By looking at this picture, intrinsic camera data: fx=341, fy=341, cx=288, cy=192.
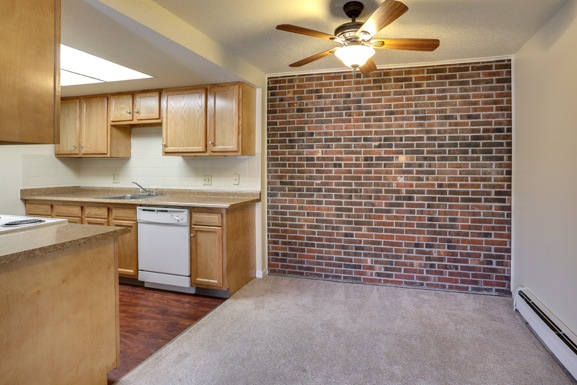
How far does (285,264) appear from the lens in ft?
12.0

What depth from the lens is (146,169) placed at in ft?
13.3

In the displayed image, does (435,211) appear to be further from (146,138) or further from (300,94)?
(146,138)

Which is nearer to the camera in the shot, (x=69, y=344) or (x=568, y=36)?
(x=69, y=344)

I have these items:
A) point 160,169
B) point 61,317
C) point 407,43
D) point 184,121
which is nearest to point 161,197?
point 160,169

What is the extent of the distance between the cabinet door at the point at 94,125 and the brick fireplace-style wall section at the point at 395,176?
6.24 ft

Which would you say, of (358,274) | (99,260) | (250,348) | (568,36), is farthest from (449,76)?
(99,260)

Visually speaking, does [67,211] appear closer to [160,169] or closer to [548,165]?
[160,169]

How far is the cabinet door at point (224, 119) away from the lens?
3.28m

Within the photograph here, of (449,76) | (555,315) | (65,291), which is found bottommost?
(555,315)

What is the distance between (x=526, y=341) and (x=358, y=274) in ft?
4.83

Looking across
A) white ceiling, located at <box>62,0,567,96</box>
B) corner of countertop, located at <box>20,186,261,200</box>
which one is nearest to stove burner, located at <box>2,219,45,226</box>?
white ceiling, located at <box>62,0,567,96</box>

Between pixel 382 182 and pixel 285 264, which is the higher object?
pixel 382 182

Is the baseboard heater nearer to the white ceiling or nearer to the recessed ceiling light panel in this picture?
the white ceiling

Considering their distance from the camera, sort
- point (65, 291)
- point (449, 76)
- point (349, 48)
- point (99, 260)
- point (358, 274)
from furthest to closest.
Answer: point (358, 274) → point (449, 76) → point (349, 48) → point (99, 260) → point (65, 291)
